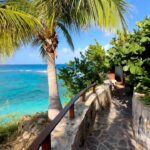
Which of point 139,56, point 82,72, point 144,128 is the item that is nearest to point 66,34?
point 139,56

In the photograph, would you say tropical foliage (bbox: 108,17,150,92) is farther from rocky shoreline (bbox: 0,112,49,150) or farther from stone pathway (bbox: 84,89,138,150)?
rocky shoreline (bbox: 0,112,49,150)

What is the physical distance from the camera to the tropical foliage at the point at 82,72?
43.2 ft

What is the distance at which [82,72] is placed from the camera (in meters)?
13.4

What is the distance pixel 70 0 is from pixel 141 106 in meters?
3.14

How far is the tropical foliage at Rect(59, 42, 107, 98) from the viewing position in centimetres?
1316

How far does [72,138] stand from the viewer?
4.40m

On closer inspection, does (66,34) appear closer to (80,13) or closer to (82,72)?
(80,13)

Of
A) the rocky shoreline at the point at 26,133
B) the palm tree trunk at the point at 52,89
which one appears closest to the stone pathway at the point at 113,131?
the palm tree trunk at the point at 52,89

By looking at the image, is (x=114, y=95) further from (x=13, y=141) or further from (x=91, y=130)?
(x=13, y=141)

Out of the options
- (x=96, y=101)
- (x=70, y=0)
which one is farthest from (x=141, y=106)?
(x=70, y=0)

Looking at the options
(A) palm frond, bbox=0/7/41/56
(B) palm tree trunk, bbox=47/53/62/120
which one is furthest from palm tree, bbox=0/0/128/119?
(B) palm tree trunk, bbox=47/53/62/120

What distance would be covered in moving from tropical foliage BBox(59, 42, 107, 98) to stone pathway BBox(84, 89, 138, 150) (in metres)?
3.12

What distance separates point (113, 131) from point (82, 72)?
6597mm

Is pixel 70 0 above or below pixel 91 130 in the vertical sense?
above
